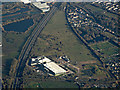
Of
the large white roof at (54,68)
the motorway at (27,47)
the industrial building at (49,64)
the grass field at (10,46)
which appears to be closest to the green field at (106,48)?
the large white roof at (54,68)

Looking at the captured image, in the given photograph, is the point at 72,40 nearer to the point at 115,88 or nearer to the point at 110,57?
the point at 110,57

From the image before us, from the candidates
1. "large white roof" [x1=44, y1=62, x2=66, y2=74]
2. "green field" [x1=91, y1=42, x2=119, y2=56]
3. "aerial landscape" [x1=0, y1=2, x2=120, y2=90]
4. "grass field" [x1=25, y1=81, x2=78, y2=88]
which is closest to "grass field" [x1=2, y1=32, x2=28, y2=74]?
"aerial landscape" [x1=0, y1=2, x2=120, y2=90]

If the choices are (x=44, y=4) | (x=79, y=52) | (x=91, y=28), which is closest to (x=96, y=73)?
(x=79, y=52)

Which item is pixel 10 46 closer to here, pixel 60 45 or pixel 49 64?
pixel 60 45

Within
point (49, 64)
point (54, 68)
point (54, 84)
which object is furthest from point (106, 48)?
point (54, 84)

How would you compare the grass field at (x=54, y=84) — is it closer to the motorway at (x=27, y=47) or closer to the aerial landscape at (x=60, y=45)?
the aerial landscape at (x=60, y=45)

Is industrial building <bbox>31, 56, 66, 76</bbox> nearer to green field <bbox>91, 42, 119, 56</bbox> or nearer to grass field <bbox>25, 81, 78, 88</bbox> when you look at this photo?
grass field <bbox>25, 81, 78, 88</bbox>
